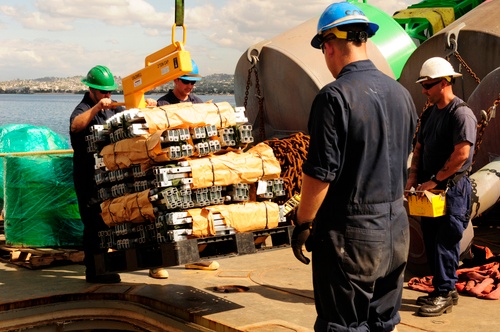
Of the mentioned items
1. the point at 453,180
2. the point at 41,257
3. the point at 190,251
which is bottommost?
the point at 41,257

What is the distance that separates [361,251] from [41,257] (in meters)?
4.73

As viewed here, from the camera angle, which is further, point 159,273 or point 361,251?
point 159,273

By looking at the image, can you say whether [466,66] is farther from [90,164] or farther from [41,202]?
[41,202]

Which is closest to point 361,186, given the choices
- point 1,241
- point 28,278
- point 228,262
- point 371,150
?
point 371,150

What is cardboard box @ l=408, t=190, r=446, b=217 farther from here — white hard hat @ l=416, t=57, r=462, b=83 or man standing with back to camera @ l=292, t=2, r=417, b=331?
man standing with back to camera @ l=292, t=2, r=417, b=331

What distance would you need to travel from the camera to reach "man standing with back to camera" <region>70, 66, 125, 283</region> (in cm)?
659

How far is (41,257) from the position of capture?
737 cm

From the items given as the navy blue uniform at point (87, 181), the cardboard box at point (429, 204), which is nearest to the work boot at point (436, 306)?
the cardboard box at point (429, 204)

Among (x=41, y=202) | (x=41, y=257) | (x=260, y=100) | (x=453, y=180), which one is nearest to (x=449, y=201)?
(x=453, y=180)

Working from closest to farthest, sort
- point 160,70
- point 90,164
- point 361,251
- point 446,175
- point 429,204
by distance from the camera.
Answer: point 361,251 < point 429,204 < point 446,175 < point 160,70 < point 90,164

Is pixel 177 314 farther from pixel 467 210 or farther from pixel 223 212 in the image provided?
pixel 467 210

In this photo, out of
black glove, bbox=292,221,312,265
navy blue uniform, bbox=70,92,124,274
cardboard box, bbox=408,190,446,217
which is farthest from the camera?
navy blue uniform, bbox=70,92,124,274

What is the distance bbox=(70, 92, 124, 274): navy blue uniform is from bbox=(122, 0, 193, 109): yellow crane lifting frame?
1.90 ft

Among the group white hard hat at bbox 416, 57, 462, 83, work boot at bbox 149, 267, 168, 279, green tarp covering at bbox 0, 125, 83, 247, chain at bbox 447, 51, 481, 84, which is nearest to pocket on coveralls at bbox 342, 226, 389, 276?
white hard hat at bbox 416, 57, 462, 83
